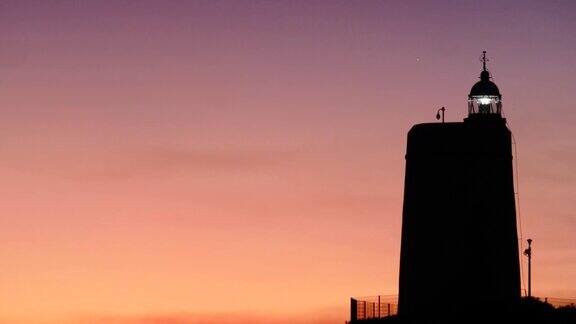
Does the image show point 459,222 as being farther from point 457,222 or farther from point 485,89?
point 485,89

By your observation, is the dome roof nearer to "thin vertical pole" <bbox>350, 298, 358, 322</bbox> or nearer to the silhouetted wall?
the silhouetted wall

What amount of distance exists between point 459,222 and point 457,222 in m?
0.07

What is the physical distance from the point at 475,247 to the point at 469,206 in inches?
61.0

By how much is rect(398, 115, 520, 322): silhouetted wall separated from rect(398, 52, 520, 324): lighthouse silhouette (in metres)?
0.04

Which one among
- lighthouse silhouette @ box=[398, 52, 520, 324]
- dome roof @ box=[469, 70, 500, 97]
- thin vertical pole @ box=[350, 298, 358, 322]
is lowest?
thin vertical pole @ box=[350, 298, 358, 322]

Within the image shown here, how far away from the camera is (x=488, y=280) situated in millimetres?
52469

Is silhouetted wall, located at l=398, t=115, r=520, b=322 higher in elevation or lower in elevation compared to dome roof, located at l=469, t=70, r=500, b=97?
lower

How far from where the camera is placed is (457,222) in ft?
174

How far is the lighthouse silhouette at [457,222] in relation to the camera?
52562 mm

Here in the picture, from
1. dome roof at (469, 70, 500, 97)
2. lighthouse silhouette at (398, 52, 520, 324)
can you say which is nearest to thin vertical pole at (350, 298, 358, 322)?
lighthouse silhouette at (398, 52, 520, 324)

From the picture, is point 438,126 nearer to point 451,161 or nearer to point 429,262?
point 451,161

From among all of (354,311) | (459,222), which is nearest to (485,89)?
(459,222)

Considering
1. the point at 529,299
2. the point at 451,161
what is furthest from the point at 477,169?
the point at 529,299

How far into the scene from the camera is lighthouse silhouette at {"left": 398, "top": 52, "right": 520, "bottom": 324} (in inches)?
2069
